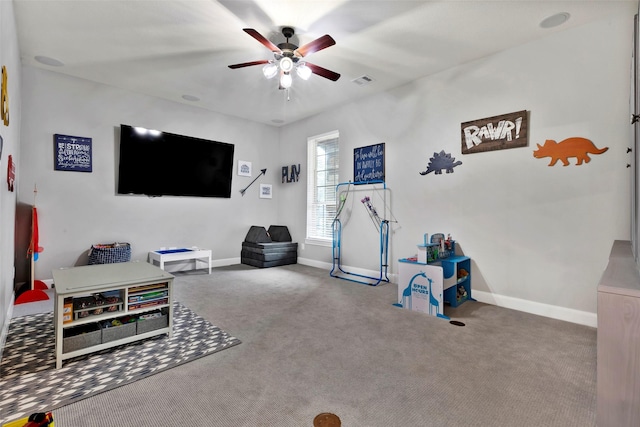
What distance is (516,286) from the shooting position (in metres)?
3.12

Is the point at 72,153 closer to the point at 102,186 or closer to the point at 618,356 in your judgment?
the point at 102,186

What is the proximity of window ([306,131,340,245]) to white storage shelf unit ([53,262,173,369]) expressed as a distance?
3165mm

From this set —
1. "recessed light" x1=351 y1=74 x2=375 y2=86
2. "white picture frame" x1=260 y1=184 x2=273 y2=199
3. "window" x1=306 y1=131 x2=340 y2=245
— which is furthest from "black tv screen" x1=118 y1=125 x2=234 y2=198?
"recessed light" x1=351 y1=74 x2=375 y2=86

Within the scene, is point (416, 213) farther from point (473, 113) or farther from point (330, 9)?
point (330, 9)

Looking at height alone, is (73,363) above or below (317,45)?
below

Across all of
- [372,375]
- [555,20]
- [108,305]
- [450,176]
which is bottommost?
[372,375]

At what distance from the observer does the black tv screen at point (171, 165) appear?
4.34 meters

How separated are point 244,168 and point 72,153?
2.53m

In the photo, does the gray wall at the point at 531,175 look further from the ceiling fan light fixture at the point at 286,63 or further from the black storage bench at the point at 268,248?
the black storage bench at the point at 268,248

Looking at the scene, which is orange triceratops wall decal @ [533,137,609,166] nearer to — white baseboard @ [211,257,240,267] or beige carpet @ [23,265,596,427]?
beige carpet @ [23,265,596,427]

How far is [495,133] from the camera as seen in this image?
3.25 m

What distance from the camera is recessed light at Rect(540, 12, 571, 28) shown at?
2584 mm

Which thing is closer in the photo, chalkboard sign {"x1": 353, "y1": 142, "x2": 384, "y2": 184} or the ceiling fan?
the ceiling fan

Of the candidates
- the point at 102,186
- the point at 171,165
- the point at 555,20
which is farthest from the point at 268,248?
the point at 555,20
